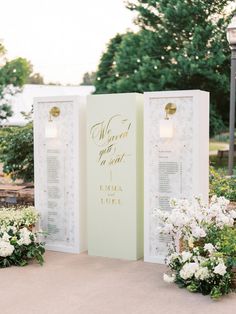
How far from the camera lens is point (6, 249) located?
20.2 ft

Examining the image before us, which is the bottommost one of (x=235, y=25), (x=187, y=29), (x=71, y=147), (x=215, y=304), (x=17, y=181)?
(x=215, y=304)

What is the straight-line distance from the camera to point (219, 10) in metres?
19.6

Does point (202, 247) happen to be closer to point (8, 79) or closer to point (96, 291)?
point (96, 291)

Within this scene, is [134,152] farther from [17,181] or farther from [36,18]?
[36,18]

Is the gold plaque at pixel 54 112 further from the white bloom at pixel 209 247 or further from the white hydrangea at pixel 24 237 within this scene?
the white bloom at pixel 209 247

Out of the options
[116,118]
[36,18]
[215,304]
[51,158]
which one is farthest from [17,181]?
[36,18]

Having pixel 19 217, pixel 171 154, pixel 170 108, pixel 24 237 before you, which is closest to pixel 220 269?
pixel 171 154

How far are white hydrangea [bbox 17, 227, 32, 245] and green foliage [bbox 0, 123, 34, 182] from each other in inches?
105

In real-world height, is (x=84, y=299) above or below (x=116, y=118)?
below

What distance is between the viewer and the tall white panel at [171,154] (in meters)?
6.14

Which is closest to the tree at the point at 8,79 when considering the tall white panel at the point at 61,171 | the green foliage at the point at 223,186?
the green foliage at the point at 223,186

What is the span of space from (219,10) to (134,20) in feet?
11.0

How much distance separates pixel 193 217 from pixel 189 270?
1.96 ft

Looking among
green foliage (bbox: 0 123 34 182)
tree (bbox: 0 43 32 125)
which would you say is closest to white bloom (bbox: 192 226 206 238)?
green foliage (bbox: 0 123 34 182)
